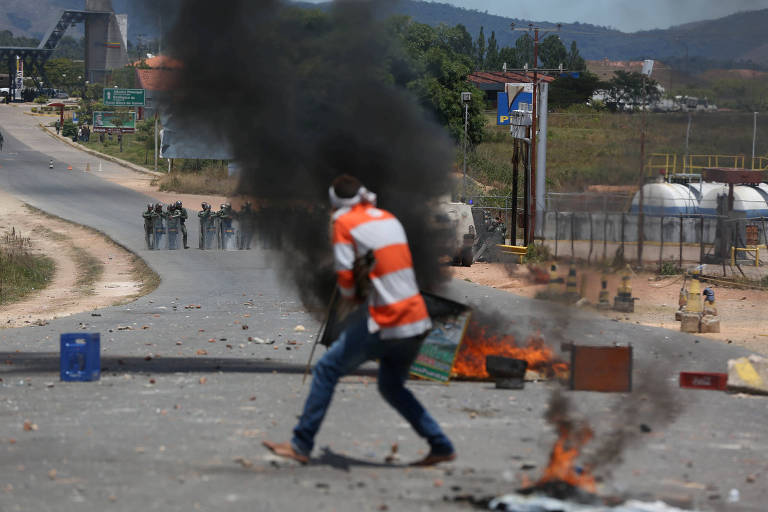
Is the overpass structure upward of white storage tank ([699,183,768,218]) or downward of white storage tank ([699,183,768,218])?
upward

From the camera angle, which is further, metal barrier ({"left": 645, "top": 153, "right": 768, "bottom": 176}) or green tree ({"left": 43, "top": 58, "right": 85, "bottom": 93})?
green tree ({"left": 43, "top": 58, "right": 85, "bottom": 93})

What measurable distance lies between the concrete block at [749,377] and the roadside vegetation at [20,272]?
14938 millimetres

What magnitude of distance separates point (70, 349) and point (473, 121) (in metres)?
40.3

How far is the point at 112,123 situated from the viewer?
74.0m

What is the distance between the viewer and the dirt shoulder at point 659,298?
8.81m

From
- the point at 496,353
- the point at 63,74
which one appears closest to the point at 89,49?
the point at 63,74

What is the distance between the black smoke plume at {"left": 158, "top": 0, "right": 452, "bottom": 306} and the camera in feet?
31.0

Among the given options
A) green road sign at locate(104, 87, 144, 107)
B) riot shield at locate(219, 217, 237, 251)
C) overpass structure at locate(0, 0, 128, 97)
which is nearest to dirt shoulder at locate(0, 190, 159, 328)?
riot shield at locate(219, 217, 237, 251)

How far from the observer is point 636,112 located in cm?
878

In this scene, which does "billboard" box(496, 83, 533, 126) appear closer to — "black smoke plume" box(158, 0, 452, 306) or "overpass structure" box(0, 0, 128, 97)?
"black smoke plume" box(158, 0, 452, 306)

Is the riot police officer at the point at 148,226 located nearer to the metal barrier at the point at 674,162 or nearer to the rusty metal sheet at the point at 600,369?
the metal barrier at the point at 674,162

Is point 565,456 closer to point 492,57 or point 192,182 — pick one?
point 192,182

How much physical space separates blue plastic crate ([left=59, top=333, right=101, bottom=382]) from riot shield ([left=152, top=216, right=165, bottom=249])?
18.5m

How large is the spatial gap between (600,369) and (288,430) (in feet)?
9.52
